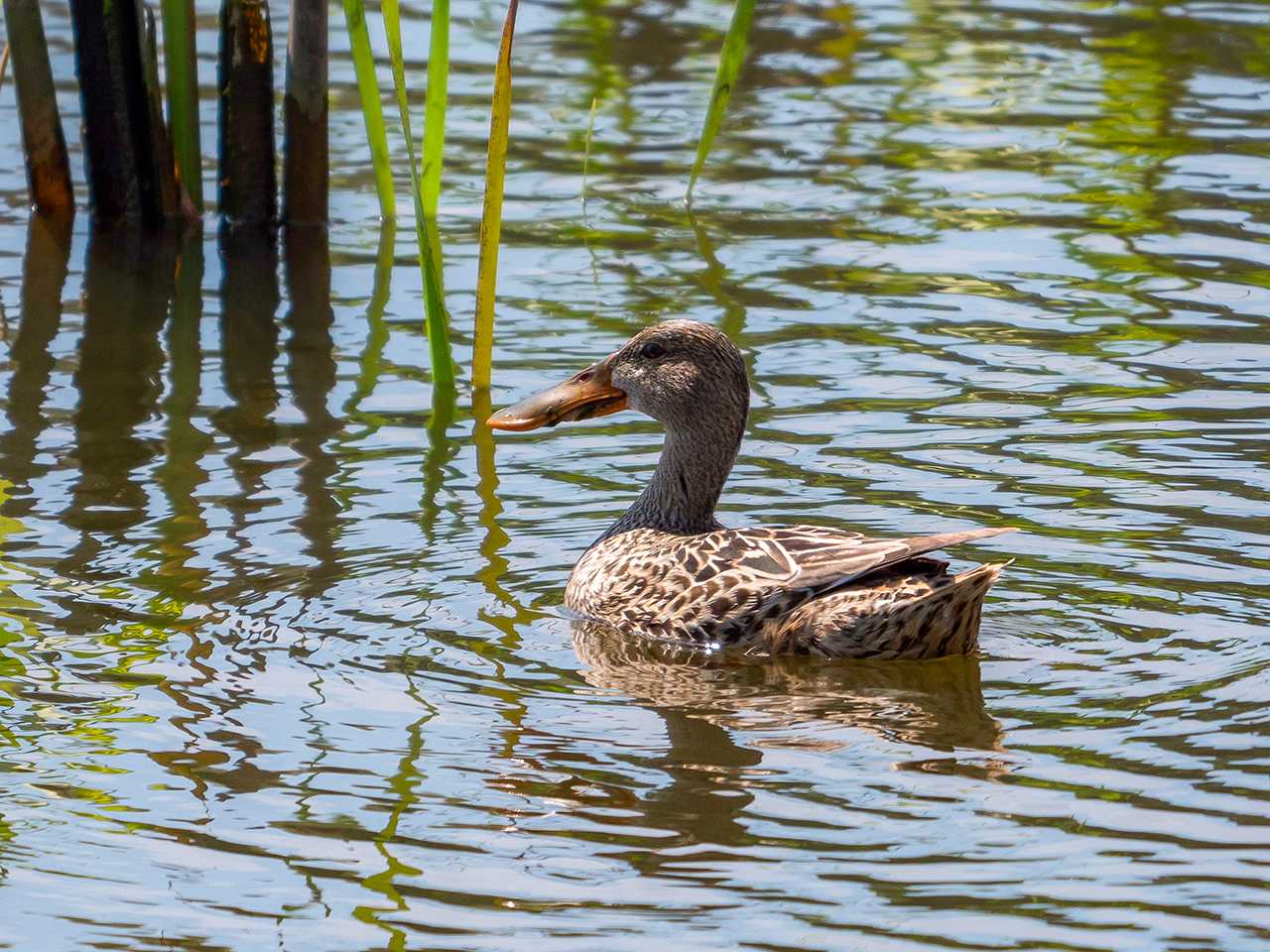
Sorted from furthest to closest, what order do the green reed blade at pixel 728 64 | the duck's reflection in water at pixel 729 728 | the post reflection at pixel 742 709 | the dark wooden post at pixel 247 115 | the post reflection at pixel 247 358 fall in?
1. the dark wooden post at pixel 247 115
2. the green reed blade at pixel 728 64
3. the post reflection at pixel 247 358
4. the post reflection at pixel 742 709
5. the duck's reflection in water at pixel 729 728

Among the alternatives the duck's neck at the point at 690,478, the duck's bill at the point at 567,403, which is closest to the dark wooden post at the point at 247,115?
the duck's bill at the point at 567,403

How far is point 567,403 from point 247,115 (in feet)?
12.7

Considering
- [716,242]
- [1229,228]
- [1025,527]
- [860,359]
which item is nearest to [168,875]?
[1025,527]

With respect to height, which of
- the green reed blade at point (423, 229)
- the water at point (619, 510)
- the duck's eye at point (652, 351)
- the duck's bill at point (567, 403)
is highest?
the green reed blade at point (423, 229)

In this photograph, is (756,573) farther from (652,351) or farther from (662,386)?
(652,351)

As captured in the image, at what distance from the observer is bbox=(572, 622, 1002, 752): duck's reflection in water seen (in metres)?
6.16

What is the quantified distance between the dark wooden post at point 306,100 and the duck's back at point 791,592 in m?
4.40

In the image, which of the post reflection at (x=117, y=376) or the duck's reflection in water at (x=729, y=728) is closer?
the duck's reflection in water at (x=729, y=728)

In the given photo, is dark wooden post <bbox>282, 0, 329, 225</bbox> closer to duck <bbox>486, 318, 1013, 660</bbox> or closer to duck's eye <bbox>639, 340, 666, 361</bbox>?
duck <bbox>486, 318, 1013, 660</bbox>

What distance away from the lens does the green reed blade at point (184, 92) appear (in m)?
10.5

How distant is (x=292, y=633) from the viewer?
22.5 feet

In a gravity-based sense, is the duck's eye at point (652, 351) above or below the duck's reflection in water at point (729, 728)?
above

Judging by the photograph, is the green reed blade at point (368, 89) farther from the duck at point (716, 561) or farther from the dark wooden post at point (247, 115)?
the duck at point (716, 561)

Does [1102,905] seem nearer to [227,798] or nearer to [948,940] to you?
[948,940]
